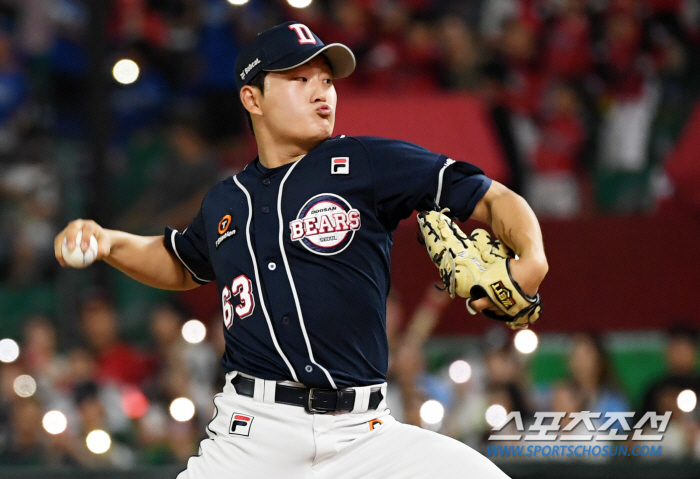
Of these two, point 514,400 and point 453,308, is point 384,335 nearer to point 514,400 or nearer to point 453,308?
point 514,400

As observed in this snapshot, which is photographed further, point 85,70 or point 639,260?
point 85,70

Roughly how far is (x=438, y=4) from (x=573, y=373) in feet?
14.0

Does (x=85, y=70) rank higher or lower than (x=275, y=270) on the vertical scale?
higher

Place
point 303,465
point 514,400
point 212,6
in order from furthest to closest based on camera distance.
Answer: point 212,6
point 514,400
point 303,465

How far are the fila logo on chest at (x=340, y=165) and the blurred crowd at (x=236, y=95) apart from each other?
160 inches

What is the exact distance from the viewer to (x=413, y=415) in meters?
5.15

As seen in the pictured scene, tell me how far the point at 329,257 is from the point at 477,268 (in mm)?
445

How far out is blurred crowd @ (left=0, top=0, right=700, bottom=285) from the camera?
6.90 metres

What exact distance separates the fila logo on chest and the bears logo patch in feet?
0.26

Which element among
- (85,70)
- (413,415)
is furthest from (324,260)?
(85,70)

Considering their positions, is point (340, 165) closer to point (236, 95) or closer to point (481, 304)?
point (481, 304)

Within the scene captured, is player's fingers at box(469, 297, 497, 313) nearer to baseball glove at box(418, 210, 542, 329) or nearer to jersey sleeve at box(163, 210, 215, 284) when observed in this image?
baseball glove at box(418, 210, 542, 329)

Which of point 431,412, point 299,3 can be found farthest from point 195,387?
point 299,3

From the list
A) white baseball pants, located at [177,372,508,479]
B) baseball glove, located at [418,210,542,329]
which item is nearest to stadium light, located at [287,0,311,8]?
baseball glove, located at [418,210,542,329]
